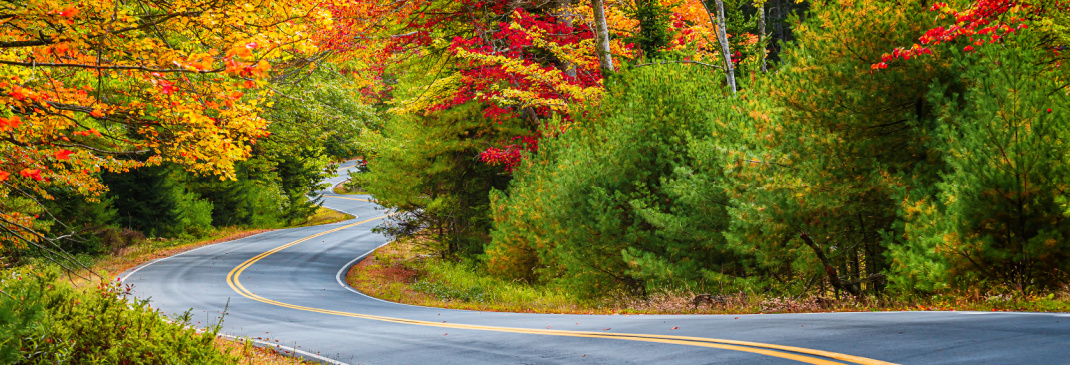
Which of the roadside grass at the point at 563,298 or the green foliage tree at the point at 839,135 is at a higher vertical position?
the green foliage tree at the point at 839,135

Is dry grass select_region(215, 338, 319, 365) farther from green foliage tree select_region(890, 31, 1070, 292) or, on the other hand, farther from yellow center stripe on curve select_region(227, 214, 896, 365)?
green foliage tree select_region(890, 31, 1070, 292)

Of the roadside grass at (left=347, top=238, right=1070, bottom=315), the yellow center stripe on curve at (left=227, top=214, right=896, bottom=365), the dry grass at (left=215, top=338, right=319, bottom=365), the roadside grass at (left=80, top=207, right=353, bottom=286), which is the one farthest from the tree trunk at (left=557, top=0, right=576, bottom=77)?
the roadside grass at (left=80, top=207, right=353, bottom=286)

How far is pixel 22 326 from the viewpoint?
5.70 m

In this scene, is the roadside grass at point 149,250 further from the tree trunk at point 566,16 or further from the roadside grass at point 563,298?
the tree trunk at point 566,16

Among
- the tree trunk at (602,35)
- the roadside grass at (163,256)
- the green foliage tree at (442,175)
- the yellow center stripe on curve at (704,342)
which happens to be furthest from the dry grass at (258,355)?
the green foliage tree at (442,175)

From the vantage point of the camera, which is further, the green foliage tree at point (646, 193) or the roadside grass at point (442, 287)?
the roadside grass at point (442, 287)

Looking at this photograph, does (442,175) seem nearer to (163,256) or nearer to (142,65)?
(163,256)

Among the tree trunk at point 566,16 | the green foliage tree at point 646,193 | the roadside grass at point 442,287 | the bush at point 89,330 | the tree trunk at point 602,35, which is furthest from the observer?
the tree trunk at point 566,16

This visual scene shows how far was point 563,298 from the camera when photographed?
15195mm

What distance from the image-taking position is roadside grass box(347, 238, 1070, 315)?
792cm

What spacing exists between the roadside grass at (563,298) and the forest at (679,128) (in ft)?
0.88

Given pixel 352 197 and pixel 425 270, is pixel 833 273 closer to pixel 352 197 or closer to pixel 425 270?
pixel 425 270

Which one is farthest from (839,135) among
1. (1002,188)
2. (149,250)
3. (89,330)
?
(149,250)

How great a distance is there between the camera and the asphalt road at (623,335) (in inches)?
204
